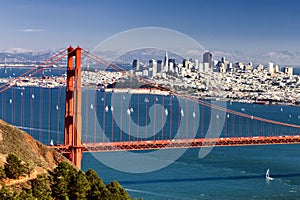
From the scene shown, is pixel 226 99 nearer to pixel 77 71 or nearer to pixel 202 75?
pixel 202 75

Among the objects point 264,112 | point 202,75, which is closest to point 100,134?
point 264,112

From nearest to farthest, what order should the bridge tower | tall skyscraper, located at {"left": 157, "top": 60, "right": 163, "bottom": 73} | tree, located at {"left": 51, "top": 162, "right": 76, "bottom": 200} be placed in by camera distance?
tree, located at {"left": 51, "top": 162, "right": 76, "bottom": 200} < the bridge tower < tall skyscraper, located at {"left": 157, "top": 60, "right": 163, "bottom": 73}

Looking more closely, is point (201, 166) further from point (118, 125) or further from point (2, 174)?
point (2, 174)

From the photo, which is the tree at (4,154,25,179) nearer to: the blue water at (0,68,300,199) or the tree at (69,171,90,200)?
the tree at (69,171,90,200)

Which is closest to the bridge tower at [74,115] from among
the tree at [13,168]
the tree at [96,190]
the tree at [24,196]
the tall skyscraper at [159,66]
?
the tree at [96,190]

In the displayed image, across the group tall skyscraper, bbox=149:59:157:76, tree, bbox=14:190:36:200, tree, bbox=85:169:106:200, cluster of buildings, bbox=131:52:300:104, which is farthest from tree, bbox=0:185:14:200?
cluster of buildings, bbox=131:52:300:104

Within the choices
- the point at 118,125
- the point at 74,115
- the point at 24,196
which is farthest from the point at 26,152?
the point at 118,125
